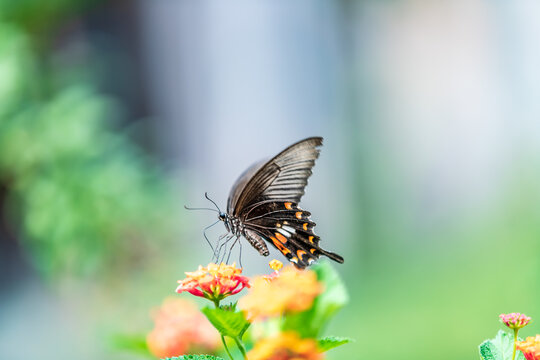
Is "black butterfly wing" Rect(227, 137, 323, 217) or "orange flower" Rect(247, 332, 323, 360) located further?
"black butterfly wing" Rect(227, 137, 323, 217)

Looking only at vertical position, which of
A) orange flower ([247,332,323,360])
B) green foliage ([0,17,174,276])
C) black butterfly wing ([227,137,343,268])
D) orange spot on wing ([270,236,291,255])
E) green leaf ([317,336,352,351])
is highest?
green foliage ([0,17,174,276])

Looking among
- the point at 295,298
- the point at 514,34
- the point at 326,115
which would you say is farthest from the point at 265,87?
the point at 295,298

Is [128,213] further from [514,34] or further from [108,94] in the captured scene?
[514,34]

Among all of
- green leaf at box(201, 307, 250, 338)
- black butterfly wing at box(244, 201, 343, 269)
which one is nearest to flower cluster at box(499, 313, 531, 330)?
green leaf at box(201, 307, 250, 338)

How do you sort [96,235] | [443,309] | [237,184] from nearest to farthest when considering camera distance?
[237,184], [96,235], [443,309]

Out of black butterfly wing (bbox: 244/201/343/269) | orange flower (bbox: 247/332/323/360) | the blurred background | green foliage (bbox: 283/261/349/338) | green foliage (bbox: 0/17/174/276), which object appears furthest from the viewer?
the blurred background

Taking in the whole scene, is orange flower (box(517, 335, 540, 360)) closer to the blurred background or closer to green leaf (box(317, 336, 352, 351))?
green leaf (box(317, 336, 352, 351))

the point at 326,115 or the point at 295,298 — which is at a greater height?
the point at 326,115
